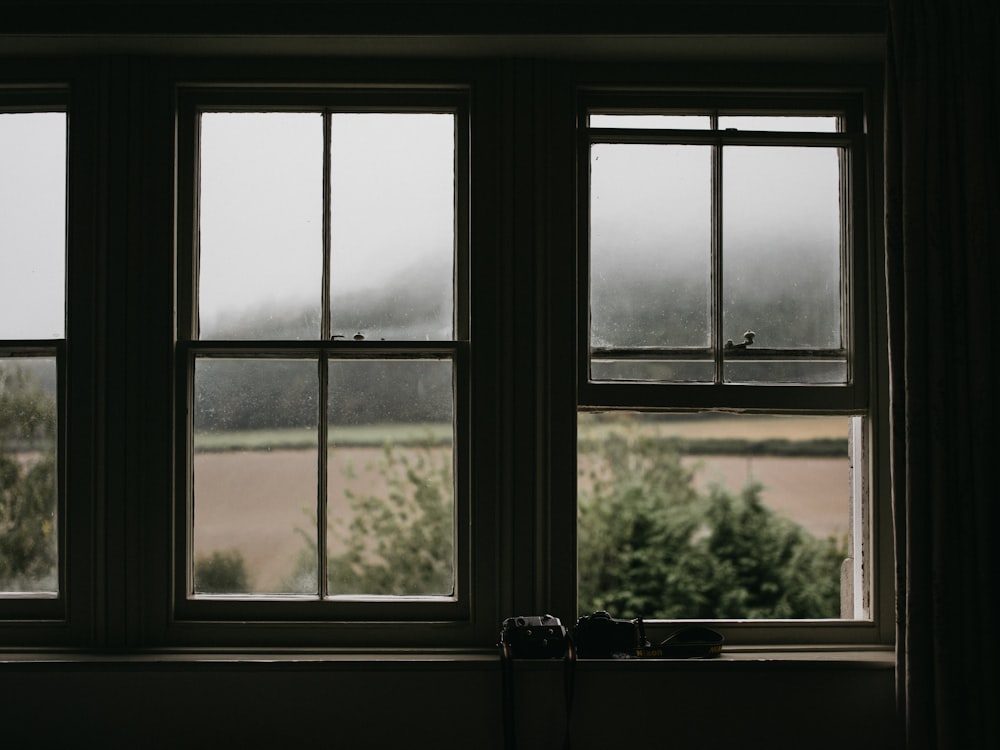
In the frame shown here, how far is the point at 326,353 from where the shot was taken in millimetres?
2051

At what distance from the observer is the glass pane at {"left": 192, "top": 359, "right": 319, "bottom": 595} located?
2.06 meters

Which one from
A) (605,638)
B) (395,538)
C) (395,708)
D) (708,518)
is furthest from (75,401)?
(708,518)

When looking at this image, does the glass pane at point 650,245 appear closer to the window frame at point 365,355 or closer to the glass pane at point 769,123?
the glass pane at point 769,123

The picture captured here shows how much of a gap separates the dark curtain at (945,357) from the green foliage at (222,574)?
5.71ft

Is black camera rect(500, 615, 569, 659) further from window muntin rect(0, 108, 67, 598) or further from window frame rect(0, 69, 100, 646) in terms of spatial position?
window muntin rect(0, 108, 67, 598)

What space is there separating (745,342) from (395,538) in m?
1.15

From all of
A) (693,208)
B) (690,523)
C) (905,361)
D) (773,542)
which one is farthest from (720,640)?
(773,542)

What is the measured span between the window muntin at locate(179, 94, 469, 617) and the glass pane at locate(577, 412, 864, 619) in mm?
1513

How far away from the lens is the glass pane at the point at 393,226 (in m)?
2.07

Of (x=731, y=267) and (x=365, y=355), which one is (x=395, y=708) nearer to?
(x=365, y=355)

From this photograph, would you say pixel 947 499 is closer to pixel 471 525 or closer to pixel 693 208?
pixel 693 208

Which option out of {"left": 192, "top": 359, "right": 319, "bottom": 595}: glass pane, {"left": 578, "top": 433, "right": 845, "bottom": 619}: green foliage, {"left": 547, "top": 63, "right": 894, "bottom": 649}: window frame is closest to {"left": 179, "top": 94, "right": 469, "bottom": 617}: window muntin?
{"left": 192, "top": 359, "right": 319, "bottom": 595}: glass pane

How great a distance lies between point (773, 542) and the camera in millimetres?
4766

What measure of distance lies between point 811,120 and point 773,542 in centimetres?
334
